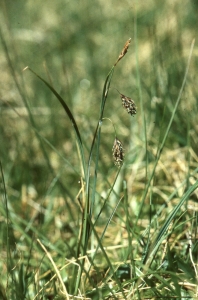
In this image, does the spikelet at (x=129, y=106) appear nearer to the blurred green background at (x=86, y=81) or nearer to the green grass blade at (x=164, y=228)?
the green grass blade at (x=164, y=228)

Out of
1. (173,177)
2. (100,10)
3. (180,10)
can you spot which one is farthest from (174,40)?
(173,177)

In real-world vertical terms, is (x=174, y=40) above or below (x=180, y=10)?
below

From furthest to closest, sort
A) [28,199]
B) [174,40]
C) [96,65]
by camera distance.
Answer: [96,65], [174,40], [28,199]

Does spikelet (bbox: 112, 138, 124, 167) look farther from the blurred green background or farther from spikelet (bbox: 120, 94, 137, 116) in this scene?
the blurred green background

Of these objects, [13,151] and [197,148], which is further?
[13,151]

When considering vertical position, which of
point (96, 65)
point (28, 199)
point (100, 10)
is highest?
point (100, 10)

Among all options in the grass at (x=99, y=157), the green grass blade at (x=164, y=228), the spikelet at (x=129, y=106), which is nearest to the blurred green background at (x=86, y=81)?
the grass at (x=99, y=157)

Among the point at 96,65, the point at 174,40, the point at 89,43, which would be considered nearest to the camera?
the point at 174,40

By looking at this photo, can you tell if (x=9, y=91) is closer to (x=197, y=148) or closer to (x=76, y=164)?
(x=76, y=164)

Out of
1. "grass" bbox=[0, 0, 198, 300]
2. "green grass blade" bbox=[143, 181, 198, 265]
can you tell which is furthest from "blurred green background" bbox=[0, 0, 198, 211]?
"green grass blade" bbox=[143, 181, 198, 265]
